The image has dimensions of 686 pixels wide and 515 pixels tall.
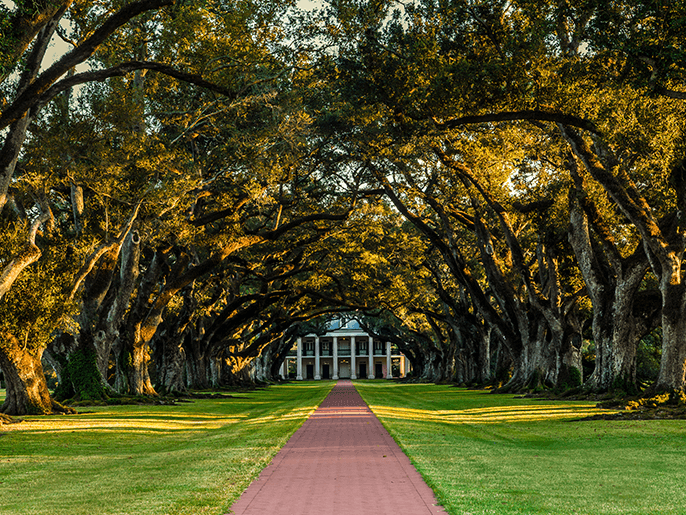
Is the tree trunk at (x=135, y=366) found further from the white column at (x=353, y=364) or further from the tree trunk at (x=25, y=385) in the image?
the white column at (x=353, y=364)

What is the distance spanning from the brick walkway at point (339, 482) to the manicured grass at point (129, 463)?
0.94ft

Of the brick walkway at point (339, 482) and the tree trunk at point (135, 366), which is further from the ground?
the tree trunk at point (135, 366)

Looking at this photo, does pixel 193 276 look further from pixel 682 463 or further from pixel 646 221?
pixel 682 463

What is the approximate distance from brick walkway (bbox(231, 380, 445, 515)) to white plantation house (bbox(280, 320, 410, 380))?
112 m

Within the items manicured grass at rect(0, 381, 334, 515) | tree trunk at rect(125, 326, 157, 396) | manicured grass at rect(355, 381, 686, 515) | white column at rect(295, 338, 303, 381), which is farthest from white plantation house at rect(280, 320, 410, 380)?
manicured grass at rect(355, 381, 686, 515)

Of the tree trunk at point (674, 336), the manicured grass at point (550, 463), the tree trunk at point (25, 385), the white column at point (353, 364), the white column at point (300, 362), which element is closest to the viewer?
the manicured grass at point (550, 463)

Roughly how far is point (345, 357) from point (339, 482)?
119694 millimetres

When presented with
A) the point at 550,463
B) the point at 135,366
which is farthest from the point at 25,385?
the point at 550,463

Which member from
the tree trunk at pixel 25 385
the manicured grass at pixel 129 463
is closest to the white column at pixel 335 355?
the tree trunk at pixel 25 385

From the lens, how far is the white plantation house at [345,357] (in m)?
124

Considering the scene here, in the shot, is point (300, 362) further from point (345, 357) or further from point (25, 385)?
point (25, 385)

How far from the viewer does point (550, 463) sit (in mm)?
9789

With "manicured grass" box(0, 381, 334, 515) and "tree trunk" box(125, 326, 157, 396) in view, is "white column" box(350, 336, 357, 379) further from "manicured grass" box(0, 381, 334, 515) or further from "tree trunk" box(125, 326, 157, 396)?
"manicured grass" box(0, 381, 334, 515)

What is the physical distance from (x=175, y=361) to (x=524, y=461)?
27048 millimetres
